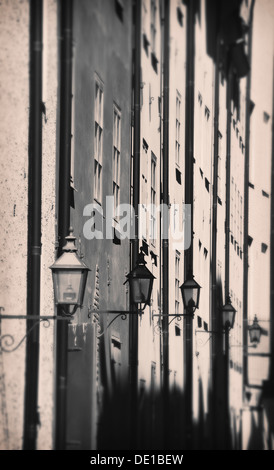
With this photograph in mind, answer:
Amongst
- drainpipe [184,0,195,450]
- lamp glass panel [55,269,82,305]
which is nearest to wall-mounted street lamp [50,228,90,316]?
lamp glass panel [55,269,82,305]

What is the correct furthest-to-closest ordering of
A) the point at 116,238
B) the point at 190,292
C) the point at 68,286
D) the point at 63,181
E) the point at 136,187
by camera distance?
the point at 190,292
the point at 136,187
the point at 116,238
the point at 63,181
the point at 68,286

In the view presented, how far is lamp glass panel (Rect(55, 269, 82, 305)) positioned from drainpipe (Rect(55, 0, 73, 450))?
72 centimetres

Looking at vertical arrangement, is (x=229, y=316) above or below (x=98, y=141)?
below

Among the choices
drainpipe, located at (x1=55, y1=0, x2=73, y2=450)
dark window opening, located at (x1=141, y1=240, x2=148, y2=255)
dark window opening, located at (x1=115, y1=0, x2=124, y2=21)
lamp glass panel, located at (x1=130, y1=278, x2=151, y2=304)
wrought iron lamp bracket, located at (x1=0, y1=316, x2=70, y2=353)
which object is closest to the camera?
wrought iron lamp bracket, located at (x1=0, y1=316, x2=70, y2=353)

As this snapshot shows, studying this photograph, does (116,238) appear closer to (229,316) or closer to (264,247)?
(264,247)

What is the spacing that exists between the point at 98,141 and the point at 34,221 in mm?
2643

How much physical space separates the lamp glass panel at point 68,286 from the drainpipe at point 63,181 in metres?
0.72

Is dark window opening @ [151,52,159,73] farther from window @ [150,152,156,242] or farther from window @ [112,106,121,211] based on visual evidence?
window @ [112,106,121,211]

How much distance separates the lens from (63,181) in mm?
11578

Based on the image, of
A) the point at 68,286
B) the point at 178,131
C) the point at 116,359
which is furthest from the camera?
the point at 178,131

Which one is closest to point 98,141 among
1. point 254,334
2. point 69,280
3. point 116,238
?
point 116,238

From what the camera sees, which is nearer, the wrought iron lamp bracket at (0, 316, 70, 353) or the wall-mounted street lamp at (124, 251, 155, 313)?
the wrought iron lamp bracket at (0, 316, 70, 353)

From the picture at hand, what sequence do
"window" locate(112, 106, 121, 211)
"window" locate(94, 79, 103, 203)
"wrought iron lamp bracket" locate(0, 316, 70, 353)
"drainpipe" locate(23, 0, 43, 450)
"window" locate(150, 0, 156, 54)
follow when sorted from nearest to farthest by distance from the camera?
"wrought iron lamp bracket" locate(0, 316, 70, 353) → "drainpipe" locate(23, 0, 43, 450) → "window" locate(94, 79, 103, 203) → "window" locate(112, 106, 121, 211) → "window" locate(150, 0, 156, 54)

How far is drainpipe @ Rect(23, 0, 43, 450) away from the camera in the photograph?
1090 centimetres
